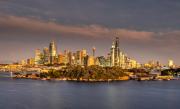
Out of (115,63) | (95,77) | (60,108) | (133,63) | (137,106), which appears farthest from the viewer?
(133,63)

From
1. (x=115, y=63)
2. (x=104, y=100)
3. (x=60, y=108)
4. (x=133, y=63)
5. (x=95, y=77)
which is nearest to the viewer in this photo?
(x=60, y=108)

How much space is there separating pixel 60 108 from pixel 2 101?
548 centimetres

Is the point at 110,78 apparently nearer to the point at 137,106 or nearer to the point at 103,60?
the point at 137,106

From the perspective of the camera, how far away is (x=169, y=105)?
29.6m

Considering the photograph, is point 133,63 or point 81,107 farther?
point 133,63

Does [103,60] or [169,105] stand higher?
[103,60]

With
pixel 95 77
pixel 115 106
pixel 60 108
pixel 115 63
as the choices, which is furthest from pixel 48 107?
pixel 115 63

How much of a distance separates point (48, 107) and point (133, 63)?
106 m

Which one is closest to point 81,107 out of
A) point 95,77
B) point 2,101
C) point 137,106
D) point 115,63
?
point 137,106

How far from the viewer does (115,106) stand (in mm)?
27969

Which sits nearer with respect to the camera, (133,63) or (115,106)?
(115,106)

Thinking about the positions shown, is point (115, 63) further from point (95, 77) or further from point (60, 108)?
point (60, 108)

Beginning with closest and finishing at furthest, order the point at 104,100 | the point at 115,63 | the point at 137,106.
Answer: the point at 137,106
the point at 104,100
the point at 115,63

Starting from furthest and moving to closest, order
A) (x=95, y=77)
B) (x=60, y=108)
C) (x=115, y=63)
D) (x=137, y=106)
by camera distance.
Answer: (x=115, y=63)
(x=95, y=77)
(x=137, y=106)
(x=60, y=108)
